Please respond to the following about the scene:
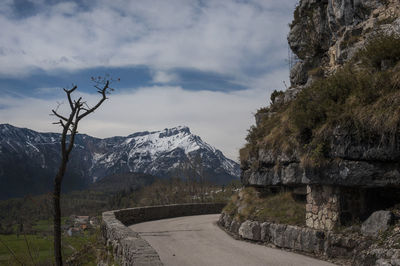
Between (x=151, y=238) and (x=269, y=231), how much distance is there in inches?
206

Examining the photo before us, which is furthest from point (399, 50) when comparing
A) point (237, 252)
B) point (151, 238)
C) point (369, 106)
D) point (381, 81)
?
point (151, 238)

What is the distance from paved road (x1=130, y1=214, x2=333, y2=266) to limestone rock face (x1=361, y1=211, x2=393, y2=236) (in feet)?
4.76

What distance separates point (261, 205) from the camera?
46.8ft

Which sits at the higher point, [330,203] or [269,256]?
[330,203]

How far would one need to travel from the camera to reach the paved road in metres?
9.61

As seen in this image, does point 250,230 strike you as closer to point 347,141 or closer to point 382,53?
point 347,141

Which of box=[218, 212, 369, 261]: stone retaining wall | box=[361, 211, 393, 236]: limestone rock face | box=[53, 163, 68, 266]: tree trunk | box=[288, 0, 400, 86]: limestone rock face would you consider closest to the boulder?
box=[218, 212, 369, 261]: stone retaining wall

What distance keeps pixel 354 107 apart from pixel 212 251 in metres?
6.55

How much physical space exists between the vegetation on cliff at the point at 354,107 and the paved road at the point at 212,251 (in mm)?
3051

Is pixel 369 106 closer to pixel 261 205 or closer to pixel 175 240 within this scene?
pixel 261 205

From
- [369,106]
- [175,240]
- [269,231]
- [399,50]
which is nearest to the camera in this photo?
[369,106]

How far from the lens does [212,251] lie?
11.4 meters

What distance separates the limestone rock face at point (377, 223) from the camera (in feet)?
27.4

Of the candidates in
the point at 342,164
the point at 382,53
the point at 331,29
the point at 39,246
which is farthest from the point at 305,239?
the point at 331,29
